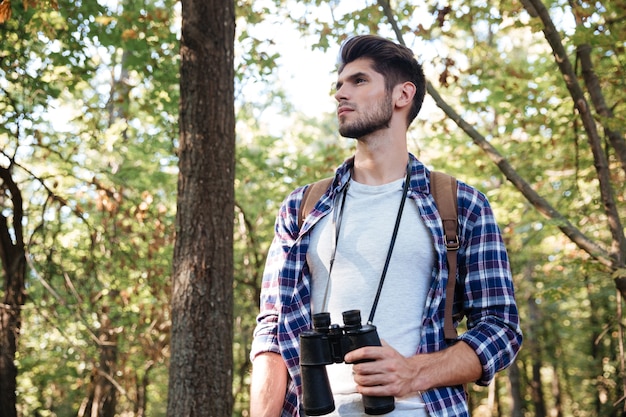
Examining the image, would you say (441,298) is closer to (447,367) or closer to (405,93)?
(447,367)

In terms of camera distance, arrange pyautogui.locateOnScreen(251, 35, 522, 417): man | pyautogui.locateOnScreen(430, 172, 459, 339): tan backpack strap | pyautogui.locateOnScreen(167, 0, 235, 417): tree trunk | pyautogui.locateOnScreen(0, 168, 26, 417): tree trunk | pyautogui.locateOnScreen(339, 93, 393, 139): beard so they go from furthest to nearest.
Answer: pyautogui.locateOnScreen(0, 168, 26, 417): tree trunk, pyautogui.locateOnScreen(167, 0, 235, 417): tree trunk, pyautogui.locateOnScreen(339, 93, 393, 139): beard, pyautogui.locateOnScreen(430, 172, 459, 339): tan backpack strap, pyautogui.locateOnScreen(251, 35, 522, 417): man

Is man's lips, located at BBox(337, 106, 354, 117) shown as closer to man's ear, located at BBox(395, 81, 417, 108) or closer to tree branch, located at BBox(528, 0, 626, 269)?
man's ear, located at BBox(395, 81, 417, 108)

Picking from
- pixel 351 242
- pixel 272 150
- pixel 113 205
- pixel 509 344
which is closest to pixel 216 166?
pixel 351 242

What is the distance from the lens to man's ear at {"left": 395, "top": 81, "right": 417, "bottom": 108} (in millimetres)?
2203

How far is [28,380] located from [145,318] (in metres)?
9.27

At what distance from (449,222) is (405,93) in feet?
1.68

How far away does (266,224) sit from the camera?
14.0 metres

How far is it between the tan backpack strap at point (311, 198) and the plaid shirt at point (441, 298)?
4 cm

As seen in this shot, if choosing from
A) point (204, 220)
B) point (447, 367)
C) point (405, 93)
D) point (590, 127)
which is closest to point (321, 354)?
point (447, 367)

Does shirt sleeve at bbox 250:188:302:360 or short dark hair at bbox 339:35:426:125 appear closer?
shirt sleeve at bbox 250:188:302:360

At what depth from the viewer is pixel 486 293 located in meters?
1.93

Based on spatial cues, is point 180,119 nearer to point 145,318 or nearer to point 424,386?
point 424,386

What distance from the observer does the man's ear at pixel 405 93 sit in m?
2.20

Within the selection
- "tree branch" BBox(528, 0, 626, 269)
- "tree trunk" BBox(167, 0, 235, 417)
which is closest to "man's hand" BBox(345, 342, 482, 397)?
"tree trunk" BBox(167, 0, 235, 417)
